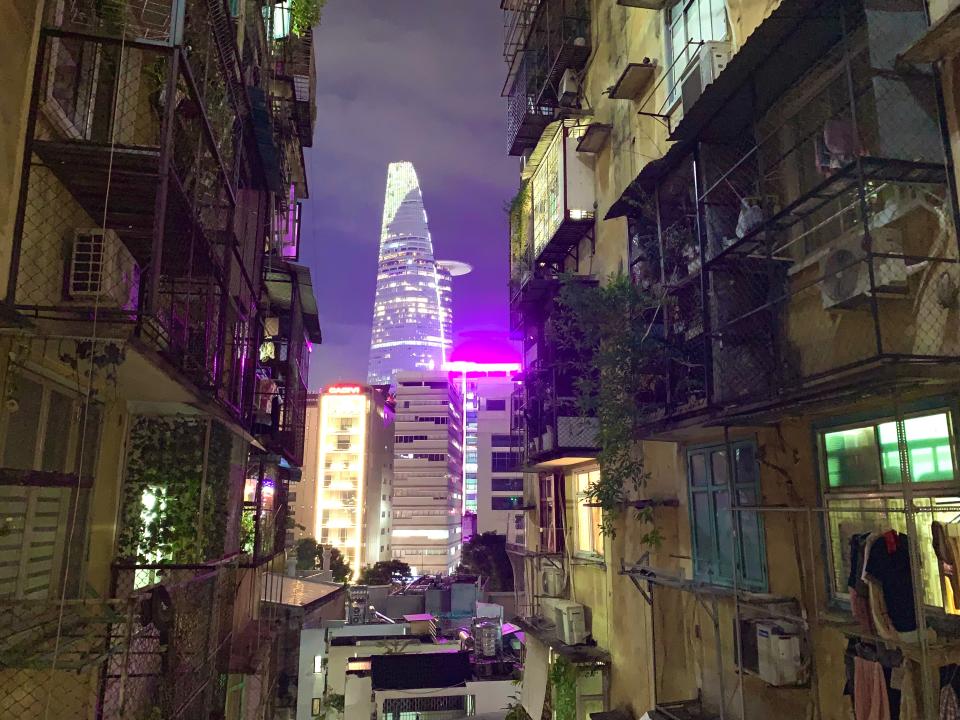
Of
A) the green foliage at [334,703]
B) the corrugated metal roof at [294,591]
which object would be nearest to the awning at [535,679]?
the corrugated metal roof at [294,591]

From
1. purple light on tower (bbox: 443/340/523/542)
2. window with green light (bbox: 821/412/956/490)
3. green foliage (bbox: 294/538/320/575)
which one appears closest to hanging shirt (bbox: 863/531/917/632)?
window with green light (bbox: 821/412/956/490)

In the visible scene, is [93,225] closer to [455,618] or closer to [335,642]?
[335,642]

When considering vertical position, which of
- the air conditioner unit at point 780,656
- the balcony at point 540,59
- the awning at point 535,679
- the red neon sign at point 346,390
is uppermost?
the red neon sign at point 346,390

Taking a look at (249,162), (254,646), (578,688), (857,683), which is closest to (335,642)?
(254,646)

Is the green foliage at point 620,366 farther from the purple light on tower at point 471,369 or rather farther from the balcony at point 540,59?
the purple light on tower at point 471,369

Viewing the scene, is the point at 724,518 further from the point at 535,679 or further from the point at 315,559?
the point at 315,559

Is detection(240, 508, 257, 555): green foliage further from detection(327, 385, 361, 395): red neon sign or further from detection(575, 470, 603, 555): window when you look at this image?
detection(327, 385, 361, 395): red neon sign

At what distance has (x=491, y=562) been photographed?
53.6 metres

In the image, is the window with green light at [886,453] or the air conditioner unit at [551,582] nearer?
the window with green light at [886,453]

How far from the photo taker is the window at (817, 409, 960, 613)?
538 cm

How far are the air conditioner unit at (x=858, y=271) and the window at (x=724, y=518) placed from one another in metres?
2.16

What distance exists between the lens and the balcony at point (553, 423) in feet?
41.5

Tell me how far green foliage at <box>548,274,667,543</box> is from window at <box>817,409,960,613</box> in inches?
114

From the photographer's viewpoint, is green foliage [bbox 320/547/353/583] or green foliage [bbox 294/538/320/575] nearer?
green foliage [bbox 294/538/320/575]
